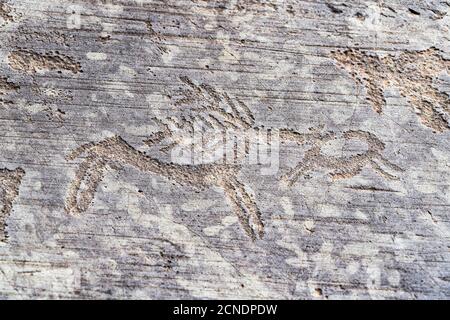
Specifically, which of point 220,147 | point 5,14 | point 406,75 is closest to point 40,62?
point 5,14

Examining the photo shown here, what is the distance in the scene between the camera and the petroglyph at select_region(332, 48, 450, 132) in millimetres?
1599

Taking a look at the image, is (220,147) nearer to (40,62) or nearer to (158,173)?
(158,173)

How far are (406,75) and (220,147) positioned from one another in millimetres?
593

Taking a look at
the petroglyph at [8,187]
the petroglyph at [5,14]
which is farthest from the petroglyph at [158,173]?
the petroglyph at [5,14]

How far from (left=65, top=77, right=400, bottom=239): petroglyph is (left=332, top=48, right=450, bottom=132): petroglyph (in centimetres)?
16

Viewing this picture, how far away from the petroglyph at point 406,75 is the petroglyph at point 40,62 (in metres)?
0.77

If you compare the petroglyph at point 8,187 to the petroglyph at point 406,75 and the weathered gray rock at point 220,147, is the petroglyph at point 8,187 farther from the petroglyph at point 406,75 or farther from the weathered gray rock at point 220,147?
the petroglyph at point 406,75

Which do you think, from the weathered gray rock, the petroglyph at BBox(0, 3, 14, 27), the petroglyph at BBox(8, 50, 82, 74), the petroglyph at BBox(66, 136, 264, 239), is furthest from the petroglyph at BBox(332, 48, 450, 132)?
the petroglyph at BBox(0, 3, 14, 27)

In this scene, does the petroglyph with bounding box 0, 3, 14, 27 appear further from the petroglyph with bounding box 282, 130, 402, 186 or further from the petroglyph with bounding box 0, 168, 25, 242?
the petroglyph with bounding box 282, 130, 402, 186

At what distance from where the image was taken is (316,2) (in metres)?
1.63

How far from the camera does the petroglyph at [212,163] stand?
1529 mm
